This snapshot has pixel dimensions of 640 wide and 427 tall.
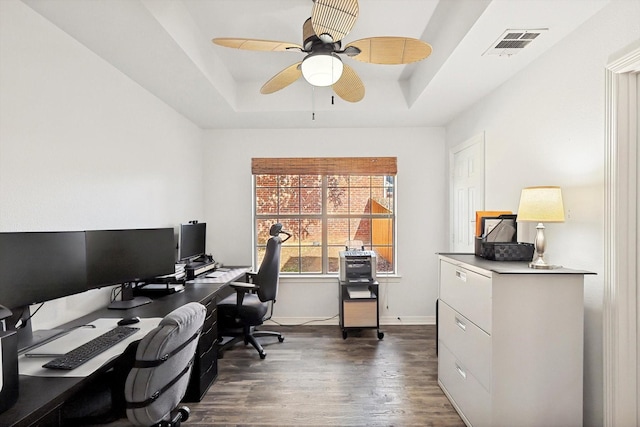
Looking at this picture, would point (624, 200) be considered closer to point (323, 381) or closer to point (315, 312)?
point (323, 381)

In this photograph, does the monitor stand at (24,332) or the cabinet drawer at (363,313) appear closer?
the monitor stand at (24,332)

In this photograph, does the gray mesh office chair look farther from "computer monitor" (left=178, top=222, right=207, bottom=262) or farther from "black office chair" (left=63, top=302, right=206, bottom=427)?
"computer monitor" (left=178, top=222, right=207, bottom=262)

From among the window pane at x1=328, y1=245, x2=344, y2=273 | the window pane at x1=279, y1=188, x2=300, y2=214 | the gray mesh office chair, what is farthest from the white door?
the gray mesh office chair

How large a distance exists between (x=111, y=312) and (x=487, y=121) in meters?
3.46

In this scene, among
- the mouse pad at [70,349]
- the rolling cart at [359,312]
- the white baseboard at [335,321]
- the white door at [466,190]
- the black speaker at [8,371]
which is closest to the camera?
the black speaker at [8,371]

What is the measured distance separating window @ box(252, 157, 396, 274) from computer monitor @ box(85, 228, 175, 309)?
1.86m

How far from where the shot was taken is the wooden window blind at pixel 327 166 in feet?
13.9

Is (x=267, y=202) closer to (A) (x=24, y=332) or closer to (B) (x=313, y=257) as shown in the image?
(B) (x=313, y=257)

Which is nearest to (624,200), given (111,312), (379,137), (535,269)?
(535,269)

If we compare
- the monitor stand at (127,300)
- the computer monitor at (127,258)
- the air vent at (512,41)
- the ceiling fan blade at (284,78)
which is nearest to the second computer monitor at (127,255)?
the computer monitor at (127,258)

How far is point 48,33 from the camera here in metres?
1.89

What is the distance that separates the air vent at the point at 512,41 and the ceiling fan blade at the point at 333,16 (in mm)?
1027

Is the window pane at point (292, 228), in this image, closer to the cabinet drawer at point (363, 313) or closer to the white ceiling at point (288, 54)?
the cabinet drawer at point (363, 313)

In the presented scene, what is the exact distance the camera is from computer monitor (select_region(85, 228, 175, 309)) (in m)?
2.14
